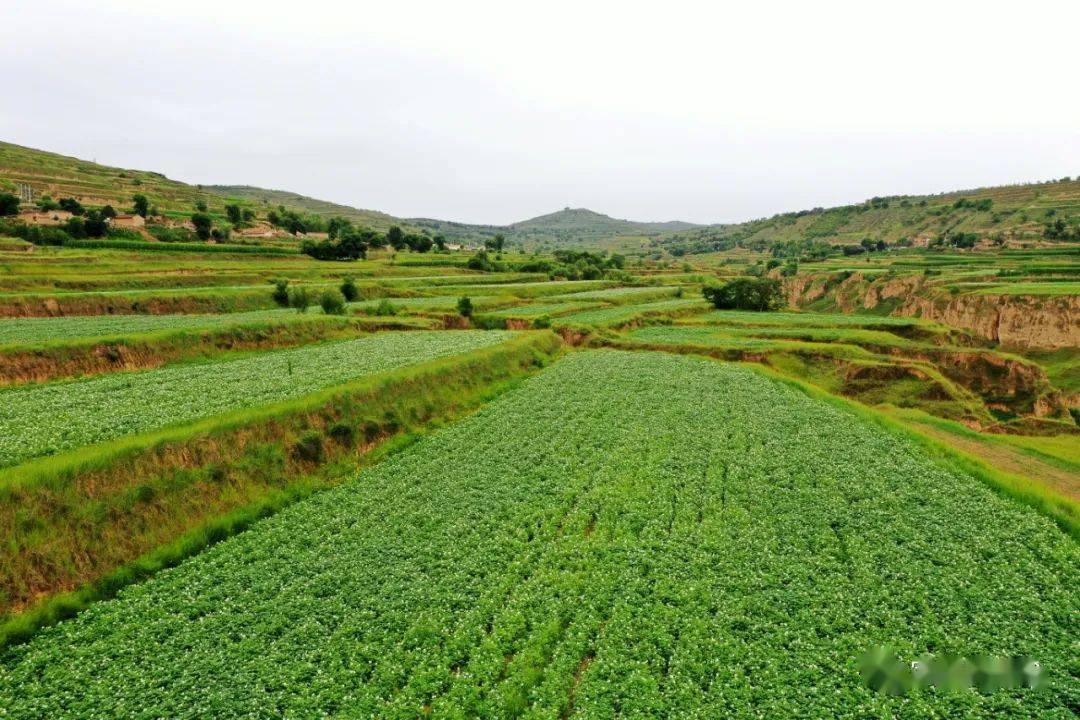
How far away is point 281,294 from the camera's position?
209 feet

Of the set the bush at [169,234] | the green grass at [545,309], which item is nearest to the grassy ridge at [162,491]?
the green grass at [545,309]

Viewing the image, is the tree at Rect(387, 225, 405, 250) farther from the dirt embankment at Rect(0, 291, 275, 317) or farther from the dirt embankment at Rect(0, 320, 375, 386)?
the dirt embankment at Rect(0, 320, 375, 386)

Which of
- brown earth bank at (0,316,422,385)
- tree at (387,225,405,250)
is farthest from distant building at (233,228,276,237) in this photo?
brown earth bank at (0,316,422,385)

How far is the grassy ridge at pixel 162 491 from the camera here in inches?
584

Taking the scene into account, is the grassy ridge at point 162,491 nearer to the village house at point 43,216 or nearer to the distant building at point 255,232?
the village house at point 43,216

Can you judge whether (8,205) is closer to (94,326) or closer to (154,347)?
(94,326)

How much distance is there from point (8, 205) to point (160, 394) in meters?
112

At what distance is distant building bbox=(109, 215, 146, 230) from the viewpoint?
10491cm

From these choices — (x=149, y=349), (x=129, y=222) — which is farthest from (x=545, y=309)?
(x=129, y=222)

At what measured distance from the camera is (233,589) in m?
14.9

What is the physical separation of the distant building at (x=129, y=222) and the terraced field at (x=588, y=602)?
117 m

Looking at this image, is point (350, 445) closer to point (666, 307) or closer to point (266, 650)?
point (266, 650)

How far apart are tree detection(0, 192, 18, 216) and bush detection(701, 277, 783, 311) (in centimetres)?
13299

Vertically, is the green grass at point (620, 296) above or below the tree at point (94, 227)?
below
